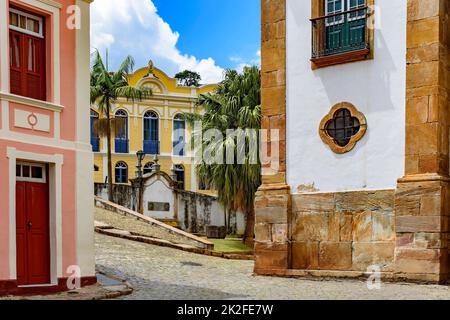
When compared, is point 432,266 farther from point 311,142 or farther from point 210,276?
point 210,276

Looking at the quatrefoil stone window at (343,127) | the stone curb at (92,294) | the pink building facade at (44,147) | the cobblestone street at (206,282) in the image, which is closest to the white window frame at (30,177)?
the pink building facade at (44,147)

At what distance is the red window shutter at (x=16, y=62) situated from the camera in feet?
36.5

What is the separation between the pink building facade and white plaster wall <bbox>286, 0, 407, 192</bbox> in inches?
173

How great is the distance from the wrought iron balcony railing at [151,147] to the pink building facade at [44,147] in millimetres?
27835

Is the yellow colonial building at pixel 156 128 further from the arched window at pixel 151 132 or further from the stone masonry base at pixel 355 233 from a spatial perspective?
the stone masonry base at pixel 355 233

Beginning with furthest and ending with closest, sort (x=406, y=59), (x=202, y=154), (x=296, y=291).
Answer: (x=202, y=154)
(x=406, y=59)
(x=296, y=291)

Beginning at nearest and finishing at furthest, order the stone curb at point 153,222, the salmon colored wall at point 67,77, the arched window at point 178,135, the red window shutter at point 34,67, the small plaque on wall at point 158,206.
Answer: the red window shutter at point 34,67
the salmon colored wall at point 67,77
the stone curb at point 153,222
the small plaque on wall at point 158,206
the arched window at point 178,135

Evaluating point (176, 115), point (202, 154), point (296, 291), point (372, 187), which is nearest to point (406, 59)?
point (372, 187)

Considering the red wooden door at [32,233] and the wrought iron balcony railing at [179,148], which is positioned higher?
the wrought iron balcony railing at [179,148]

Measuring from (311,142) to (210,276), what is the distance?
3411 mm

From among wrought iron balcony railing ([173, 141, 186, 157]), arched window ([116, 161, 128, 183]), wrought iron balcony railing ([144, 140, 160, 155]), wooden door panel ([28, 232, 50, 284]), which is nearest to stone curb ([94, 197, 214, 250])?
wooden door panel ([28, 232, 50, 284])

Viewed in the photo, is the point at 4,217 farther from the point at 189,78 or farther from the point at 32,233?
the point at 189,78

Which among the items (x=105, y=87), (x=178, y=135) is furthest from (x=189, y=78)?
(x=105, y=87)
